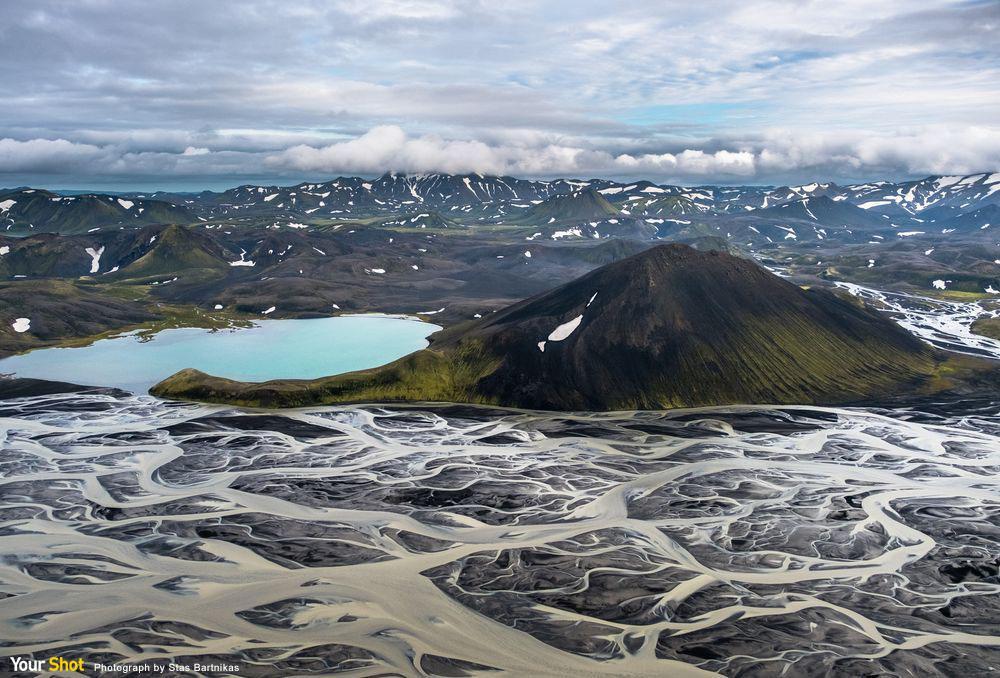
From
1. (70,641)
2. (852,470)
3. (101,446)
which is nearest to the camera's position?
(70,641)

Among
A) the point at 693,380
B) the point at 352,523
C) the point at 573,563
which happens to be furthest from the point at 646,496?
the point at 693,380

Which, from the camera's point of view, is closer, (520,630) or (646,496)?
(520,630)

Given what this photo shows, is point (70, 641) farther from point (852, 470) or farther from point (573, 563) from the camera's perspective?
point (852, 470)

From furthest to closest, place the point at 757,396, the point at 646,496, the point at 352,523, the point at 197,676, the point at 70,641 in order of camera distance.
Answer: the point at 757,396
the point at 646,496
the point at 352,523
the point at 70,641
the point at 197,676

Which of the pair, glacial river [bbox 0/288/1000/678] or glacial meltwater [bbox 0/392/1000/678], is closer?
glacial meltwater [bbox 0/392/1000/678]

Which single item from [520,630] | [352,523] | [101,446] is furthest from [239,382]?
[520,630]

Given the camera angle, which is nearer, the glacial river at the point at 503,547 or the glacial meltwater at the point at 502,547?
the glacial meltwater at the point at 502,547

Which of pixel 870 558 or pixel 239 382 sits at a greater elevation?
pixel 239 382
